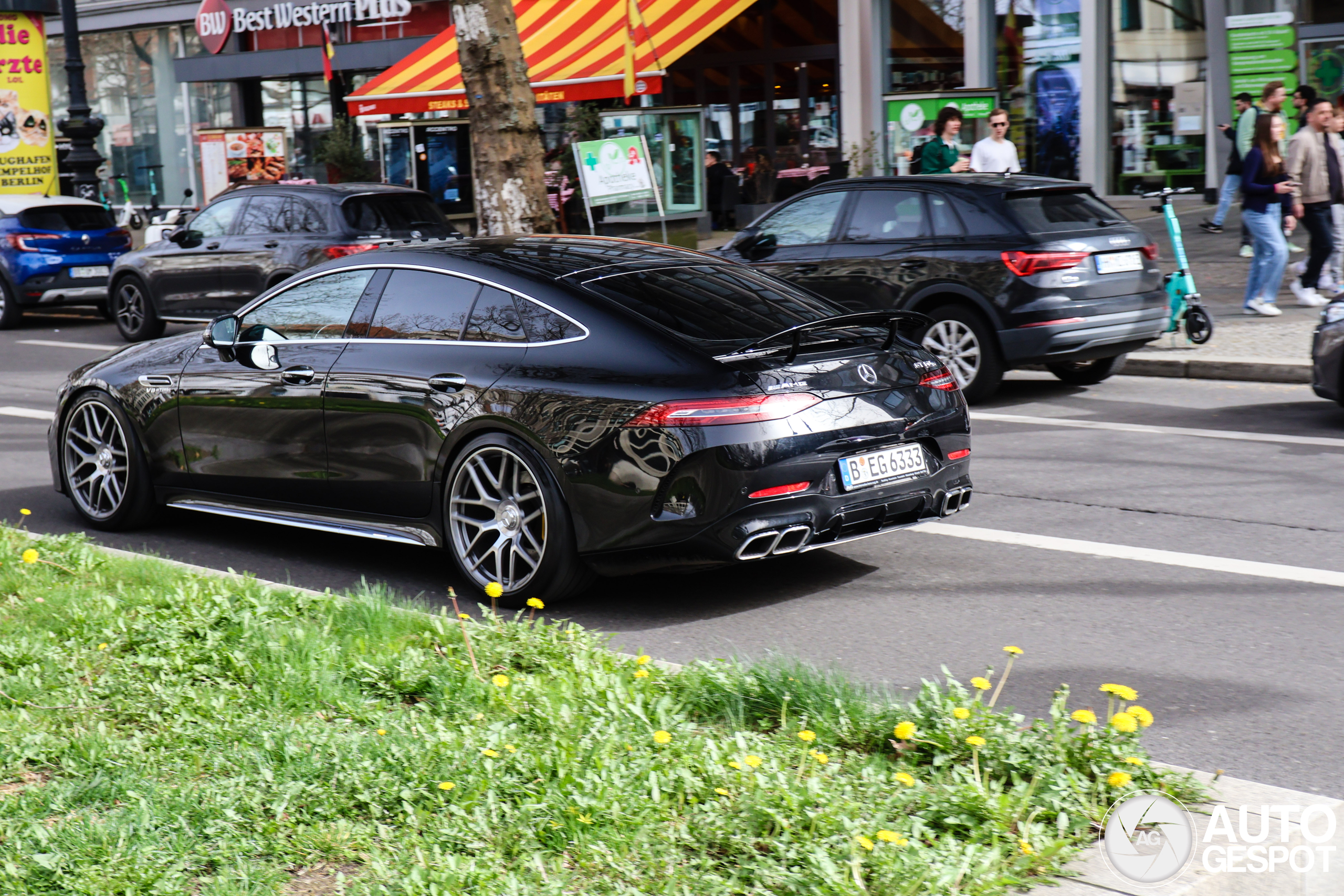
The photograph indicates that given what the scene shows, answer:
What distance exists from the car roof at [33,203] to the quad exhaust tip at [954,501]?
16509mm

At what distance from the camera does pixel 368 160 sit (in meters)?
29.6

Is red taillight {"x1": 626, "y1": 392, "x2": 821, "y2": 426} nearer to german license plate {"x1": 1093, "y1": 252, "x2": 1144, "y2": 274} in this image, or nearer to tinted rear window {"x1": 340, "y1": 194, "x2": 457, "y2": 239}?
german license plate {"x1": 1093, "y1": 252, "x2": 1144, "y2": 274}

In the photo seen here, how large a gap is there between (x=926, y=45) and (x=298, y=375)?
20620 mm

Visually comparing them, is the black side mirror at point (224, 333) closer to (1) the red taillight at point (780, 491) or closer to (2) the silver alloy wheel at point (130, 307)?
(1) the red taillight at point (780, 491)

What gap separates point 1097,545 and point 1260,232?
25.3 ft

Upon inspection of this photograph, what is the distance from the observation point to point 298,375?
20.9 feet

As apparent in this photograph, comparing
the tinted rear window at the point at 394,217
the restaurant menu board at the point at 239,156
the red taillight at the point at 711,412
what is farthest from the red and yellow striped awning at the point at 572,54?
the red taillight at the point at 711,412

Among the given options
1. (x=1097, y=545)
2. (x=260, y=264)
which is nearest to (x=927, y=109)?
(x=260, y=264)

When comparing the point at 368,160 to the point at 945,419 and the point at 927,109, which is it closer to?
the point at 927,109

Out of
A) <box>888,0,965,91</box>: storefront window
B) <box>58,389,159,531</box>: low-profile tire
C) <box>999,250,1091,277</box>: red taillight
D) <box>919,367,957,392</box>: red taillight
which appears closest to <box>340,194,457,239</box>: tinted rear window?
<box>999,250,1091,277</box>: red taillight

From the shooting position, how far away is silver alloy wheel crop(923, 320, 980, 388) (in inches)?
405

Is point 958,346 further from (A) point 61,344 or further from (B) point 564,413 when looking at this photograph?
(A) point 61,344

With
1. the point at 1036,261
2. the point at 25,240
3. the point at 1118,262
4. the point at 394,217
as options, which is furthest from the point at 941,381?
the point at 25,240

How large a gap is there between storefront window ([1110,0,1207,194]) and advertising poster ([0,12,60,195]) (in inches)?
689
